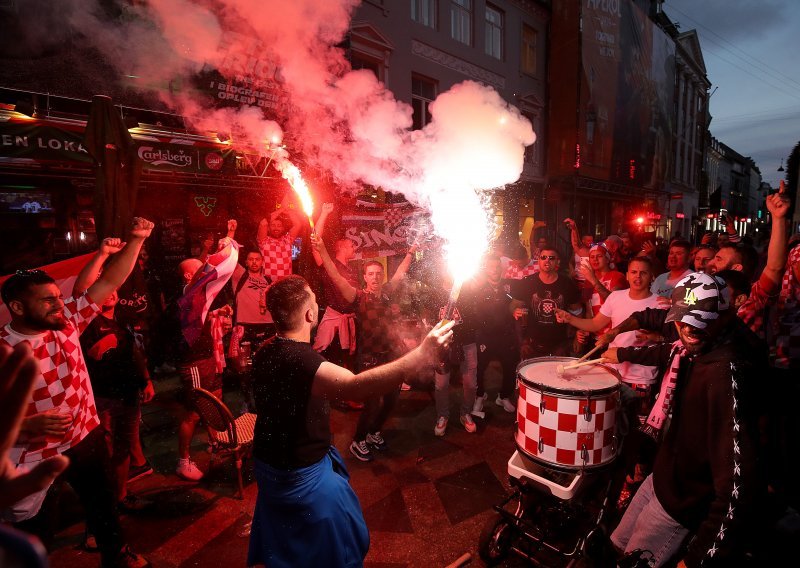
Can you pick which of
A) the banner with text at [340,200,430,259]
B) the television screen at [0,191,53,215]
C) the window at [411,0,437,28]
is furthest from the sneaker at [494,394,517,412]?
the window at [411,0,437,28]

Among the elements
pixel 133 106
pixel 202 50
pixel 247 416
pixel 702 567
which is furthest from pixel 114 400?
pixel 202 50

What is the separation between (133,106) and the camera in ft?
23.9

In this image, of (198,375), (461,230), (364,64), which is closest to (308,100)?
(364,64)

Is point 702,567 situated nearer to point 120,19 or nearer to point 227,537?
point 227,537

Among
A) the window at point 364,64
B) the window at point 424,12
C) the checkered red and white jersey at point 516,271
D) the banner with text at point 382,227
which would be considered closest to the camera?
the checkered red and white jersey at point 516,271

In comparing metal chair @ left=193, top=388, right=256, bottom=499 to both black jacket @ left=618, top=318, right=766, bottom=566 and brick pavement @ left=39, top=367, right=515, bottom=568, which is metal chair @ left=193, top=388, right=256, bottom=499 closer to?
brick pavement @ left=39, top=367, right=515, bottom=568

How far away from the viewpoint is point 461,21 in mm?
15344

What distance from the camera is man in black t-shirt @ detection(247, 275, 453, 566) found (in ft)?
7.93

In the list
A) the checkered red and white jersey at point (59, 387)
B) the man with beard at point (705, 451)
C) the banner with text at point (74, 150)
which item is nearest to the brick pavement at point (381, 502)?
the checkered red and white jersey at point (59, 387)

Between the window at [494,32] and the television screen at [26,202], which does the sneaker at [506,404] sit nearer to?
the television screen at [26,202]

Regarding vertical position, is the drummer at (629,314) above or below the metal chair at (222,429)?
above

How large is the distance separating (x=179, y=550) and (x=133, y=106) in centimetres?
713

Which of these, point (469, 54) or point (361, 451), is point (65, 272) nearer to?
point (361, 451)

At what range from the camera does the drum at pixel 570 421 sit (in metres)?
3.16
